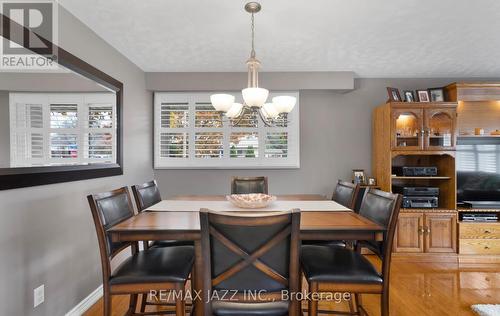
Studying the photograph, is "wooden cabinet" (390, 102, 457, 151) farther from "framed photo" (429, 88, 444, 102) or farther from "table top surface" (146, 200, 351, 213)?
"table top surface" (146, 200, 351, 213)

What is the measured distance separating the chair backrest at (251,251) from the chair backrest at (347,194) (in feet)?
3.85

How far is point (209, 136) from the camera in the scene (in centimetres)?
376

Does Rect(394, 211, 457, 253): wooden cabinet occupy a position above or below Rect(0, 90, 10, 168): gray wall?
below

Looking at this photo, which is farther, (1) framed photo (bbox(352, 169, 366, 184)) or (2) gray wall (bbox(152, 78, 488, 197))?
(2) gray wall (bbox(152, 78, 488, 197))

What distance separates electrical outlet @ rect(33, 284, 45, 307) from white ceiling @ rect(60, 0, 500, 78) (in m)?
2.04

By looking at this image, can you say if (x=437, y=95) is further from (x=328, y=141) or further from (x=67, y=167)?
(x=67, y=167)

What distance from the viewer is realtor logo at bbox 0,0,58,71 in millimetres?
1531

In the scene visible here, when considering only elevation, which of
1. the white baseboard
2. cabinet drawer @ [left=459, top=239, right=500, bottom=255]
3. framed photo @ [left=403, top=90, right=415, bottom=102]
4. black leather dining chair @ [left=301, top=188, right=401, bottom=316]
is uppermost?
framed photo @ [left=403, top=90, right=415, bottom=102]

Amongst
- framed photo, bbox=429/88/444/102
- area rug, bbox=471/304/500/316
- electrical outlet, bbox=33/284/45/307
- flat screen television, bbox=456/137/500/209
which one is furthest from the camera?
framed photo, bbox=429/88/444/102

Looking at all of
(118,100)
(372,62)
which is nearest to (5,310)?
(118,100)

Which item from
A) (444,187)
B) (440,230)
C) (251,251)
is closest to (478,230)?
(440,230)

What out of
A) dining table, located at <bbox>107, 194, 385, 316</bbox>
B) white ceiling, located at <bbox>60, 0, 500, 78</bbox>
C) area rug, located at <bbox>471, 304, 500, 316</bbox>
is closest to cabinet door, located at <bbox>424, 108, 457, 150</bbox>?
white ceiling, located at <bbox>60, 0, 500, 78</bbox>

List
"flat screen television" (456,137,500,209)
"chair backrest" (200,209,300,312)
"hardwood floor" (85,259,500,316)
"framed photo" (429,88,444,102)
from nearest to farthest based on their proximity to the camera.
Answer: "chair backrest" (200,209,300,312) < "hardwood floor" (85,259,500,316) < "flat screen television" (456,137,500,209) < "framed photo" (429,88,444,102)

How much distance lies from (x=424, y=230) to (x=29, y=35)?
Result: 4.26 metres
